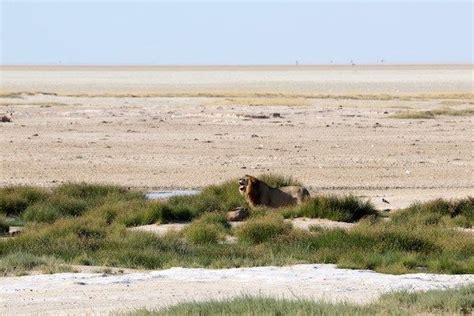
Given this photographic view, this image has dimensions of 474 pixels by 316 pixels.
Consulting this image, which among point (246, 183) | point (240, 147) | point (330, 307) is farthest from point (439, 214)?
point (240, 147)

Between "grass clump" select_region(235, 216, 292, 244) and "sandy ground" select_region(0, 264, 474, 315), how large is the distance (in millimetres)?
2329

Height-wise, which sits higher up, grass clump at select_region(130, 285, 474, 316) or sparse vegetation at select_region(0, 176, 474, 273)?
grass clump at select_region(130, 285, 474, 316)

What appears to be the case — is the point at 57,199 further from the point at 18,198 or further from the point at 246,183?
the point at 246,183

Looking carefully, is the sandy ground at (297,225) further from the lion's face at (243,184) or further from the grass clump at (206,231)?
the lion's face at (243,184)

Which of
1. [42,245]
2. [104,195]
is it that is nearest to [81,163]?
[104,195]

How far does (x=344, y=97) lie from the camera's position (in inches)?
2459

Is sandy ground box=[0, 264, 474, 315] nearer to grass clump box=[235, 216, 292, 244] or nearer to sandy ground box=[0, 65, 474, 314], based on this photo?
sandy ground box=[0, 65, 474, 314]

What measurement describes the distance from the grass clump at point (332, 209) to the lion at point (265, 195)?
0.44m

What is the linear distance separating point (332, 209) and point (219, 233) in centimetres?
249

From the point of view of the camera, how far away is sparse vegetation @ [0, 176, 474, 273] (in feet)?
43.8

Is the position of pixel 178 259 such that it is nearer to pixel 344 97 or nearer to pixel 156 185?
pixel 156 185

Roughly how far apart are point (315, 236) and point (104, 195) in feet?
19.6

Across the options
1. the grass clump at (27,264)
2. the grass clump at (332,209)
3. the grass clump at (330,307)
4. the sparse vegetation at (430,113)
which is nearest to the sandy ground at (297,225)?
the grass clump at (332,209)

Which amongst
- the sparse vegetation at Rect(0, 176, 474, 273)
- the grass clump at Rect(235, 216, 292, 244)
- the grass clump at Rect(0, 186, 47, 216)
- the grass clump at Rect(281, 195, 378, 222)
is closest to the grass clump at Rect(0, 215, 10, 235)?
the sparse vegetation at Rect(0, 176, 474, 273)
